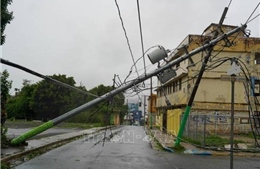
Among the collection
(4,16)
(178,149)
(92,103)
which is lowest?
(178,149)

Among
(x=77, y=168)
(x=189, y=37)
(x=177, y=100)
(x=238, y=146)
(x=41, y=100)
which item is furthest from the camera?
(x=41, y=100)

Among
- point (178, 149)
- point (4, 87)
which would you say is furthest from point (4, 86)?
point (178, 149)

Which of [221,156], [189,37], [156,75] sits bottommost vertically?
[221,156]

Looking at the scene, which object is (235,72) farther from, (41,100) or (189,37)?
(41,100)

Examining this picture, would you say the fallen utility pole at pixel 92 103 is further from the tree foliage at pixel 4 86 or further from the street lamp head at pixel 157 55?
the tree foliage at pixel 4 86

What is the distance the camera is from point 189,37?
3200 cm

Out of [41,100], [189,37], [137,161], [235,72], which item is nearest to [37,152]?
[137,161]

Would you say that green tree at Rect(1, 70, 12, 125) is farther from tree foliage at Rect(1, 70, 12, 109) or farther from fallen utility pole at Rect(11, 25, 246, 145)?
fallen utility pole at Rect(11, 25, 246, 145)

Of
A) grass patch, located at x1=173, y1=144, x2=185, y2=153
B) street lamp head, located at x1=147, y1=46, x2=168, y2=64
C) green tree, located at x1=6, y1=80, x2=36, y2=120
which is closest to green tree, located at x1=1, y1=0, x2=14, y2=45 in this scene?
street lamp head, located at x1=147, y1=46, x2=168, y2=64

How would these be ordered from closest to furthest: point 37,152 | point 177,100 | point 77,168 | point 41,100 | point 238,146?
1. point 77,168
2. point 37,152
3. point 238,146
4. point 177,100
5. point 41,100

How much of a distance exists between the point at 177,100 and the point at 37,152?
24.2 m

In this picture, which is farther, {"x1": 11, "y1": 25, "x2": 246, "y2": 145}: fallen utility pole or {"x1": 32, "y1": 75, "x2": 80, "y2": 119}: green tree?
{"x1": 32, "y1": 75, "x2": 80, "y2": 119}: green tree

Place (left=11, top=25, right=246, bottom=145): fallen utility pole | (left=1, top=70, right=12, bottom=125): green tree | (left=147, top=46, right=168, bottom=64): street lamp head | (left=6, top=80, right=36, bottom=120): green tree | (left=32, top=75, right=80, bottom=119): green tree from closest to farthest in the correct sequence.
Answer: (left=11, top=25, right=246, bottom=145): fallen utility pole, (left=147, top=46, right=168, bottom=64): street lamp head, (left=1, top=70, right=12, bottom=125): green tree, (left=32, top=75, right=80, bottom=119): green tree, (left=6, top=80, right=36, bottom=120): green tree

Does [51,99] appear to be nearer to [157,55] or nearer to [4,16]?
[4,16]
